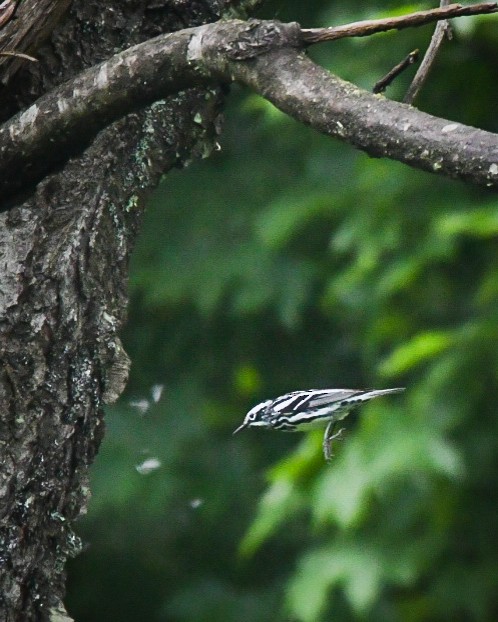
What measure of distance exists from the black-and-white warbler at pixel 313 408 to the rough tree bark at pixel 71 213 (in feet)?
0.83

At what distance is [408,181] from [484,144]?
3217 mm

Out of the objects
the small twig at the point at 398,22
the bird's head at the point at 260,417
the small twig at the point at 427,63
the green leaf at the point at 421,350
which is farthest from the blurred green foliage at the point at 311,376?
the small twig at the point at 398,22

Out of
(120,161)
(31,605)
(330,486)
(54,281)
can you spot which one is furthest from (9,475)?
(330,486)

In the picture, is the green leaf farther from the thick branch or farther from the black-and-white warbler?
the thick branch

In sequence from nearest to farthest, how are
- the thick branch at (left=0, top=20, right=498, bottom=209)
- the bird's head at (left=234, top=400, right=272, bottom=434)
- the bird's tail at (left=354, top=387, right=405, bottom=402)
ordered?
1. the thick branch at (left=0, top=20, right=498, bottom=209)
2. the bird's tail at (left=354, top=387, right=405, bottom=402)
3. the bird's head at (left=234, top=400, right=272, bottom=434)

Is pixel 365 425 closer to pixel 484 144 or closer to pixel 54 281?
pixel 54 281

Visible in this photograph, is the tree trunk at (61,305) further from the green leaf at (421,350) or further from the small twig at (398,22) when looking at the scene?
the green leaf at (421,350)

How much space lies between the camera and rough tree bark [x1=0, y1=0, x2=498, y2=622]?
168 cm

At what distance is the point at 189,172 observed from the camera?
568cm

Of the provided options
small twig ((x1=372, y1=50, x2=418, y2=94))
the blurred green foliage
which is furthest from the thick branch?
the blurred green foliage

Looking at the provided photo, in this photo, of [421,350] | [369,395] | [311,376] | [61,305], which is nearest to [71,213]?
[61,305]

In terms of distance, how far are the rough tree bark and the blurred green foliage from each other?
165cm

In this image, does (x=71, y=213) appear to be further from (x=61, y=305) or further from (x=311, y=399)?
(x=311, y=399)

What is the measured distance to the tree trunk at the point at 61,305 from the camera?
1770mm
